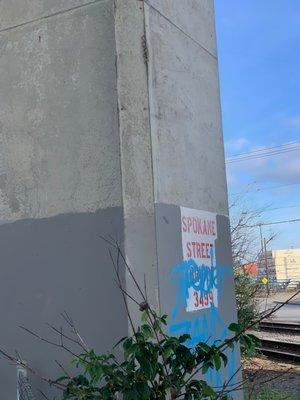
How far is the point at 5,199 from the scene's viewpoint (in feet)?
15.1

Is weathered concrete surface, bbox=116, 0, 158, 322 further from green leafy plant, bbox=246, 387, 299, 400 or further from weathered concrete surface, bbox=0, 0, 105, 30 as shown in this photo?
green leafy plant, bbox=246, 387, 299, 400

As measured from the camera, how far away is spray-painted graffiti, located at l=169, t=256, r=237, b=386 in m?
4.21

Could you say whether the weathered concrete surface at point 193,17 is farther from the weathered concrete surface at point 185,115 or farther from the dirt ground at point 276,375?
the dirt ground at point 276,375

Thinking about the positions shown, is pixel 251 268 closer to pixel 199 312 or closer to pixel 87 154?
pixel 199 312

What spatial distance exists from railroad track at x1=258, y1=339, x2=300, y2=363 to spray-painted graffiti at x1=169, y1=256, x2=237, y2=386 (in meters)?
6.51

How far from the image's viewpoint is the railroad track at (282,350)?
1183cm

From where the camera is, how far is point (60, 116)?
443 centimetres

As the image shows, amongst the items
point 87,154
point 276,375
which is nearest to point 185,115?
point 87,154

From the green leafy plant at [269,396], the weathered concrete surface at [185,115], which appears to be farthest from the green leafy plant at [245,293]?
the weathered concrete surface at [185,115]

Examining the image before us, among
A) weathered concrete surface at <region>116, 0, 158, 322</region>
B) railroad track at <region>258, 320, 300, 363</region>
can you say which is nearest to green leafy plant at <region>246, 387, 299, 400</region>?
railroad track at <region>258, 320, 300, 363</region>

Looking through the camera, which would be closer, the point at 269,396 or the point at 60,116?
the point at 60,116

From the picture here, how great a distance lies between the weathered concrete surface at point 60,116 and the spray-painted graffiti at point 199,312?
83 cm

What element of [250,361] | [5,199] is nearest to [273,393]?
[250,361]

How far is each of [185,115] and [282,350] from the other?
33.3ft
